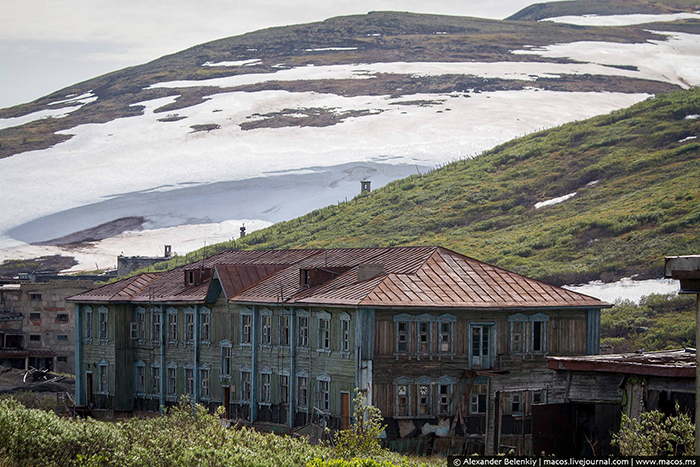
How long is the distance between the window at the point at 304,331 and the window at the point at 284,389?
4.94 feet

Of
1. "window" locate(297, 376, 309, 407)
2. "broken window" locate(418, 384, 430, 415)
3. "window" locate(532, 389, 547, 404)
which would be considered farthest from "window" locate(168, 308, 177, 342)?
"window" locate(532, 389, 547, 404)

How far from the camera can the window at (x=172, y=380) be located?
4271 cm

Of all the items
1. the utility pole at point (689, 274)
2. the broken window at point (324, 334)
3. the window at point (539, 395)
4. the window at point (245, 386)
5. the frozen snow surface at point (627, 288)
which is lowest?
the window at point (245, 386)

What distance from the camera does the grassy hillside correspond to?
64062mm

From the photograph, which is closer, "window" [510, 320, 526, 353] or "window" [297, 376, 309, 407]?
"window" [510, 320, 526, 353]

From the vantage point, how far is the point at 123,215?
118938 millimetres

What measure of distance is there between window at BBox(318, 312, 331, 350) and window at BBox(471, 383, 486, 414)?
4730 millimetres

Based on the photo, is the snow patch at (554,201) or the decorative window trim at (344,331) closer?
the decorative window trim at (344,331)

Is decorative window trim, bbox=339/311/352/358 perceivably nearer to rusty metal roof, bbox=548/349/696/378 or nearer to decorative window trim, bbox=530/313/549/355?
decorative window trim, bbox=530/313/549/355

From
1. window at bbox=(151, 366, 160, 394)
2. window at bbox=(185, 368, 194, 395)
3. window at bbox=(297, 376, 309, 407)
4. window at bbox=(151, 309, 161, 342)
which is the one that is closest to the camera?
window at bbox=(297, 376, 309, 407)

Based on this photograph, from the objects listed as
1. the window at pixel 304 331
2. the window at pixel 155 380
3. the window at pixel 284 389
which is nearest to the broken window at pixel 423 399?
the window at pixel 304 331

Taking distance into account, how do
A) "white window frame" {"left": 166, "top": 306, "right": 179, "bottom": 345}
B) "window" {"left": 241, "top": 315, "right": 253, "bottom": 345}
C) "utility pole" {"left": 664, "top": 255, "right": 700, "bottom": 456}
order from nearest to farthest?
"utility pole" {"left": 664, "top": 255, "right": 700, "bottom": 456}
"window" {"left": 241, "top": 315, "right": 253, "bottom": 345}
"white window frame" {"left": 166, "top": 306, "right": 179, "bottom": 345}

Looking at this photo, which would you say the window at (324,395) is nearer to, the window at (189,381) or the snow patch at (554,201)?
the window at (189,381)

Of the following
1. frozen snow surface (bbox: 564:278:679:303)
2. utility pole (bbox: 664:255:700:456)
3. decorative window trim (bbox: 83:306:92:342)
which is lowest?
decorative window trim (bbox: 83:306:92:342)
